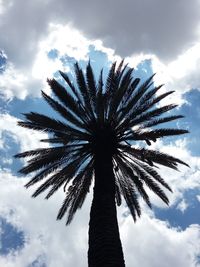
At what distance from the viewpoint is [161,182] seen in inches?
765

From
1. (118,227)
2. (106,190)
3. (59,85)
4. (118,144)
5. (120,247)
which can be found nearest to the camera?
(120,247)

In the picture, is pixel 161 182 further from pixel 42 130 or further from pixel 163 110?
pixel 42 130

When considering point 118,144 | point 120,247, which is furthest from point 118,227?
point 118,144

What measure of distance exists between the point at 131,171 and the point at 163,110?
2919mm

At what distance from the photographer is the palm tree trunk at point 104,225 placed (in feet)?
41.6

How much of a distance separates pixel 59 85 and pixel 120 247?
8181 millimetres

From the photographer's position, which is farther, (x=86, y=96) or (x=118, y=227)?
(x=86, y=96)

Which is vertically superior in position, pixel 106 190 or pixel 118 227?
pixel 106 190

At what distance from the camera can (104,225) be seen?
13.9 meters

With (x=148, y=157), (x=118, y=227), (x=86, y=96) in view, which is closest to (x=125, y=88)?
(x=86, y=96)

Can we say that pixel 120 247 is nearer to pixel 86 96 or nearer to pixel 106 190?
pixel 106 190

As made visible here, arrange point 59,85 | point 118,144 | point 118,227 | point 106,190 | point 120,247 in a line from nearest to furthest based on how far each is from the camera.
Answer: point 120,247 → point 118,227 → point 106,190 → point 118,144 → point 59,85

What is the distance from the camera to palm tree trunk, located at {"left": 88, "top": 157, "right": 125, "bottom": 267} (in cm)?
1267

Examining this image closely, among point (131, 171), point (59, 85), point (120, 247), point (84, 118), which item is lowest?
point (120, 247)
